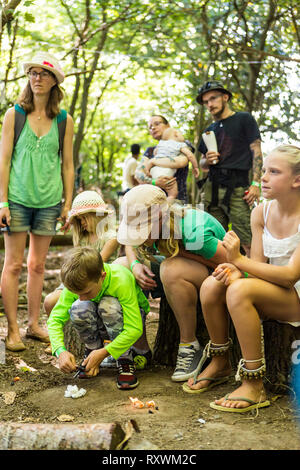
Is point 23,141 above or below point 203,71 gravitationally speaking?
below

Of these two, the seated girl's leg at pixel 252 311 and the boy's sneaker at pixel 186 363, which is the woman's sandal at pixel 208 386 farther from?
the seated girl's leg at pixel 252 311

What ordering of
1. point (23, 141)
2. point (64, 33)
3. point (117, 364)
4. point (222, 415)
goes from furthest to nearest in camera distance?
point (64, 33), point (23, 141), point (117, 364), point (222, 415)

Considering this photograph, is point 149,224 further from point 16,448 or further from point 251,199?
point 251,199

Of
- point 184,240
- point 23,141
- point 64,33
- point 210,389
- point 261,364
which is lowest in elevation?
point 210,389

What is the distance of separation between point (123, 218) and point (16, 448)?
149 centimetres

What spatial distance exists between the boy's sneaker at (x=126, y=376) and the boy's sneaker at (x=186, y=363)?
25 cm

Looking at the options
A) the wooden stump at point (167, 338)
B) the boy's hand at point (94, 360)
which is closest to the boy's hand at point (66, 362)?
the boy's hand at point (94, 360)

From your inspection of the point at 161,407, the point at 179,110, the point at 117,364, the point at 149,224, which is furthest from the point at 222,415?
the point at 179,110

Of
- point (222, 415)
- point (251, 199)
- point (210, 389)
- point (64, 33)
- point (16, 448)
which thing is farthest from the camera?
point (64, 33)

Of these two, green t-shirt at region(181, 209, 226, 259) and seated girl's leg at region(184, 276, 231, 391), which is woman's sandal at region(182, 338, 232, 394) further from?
green t-shirt at region(181, 209, 226, 259)

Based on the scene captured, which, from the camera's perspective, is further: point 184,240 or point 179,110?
point 179,110

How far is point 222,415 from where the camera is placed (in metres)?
2.47

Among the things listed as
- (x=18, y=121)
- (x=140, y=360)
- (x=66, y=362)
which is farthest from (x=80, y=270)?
(x=18, y=121)

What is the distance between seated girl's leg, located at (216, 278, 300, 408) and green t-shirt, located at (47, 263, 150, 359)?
0.64 meters
